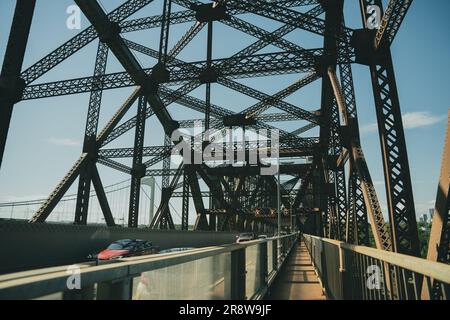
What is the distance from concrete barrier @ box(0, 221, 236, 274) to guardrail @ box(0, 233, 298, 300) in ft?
28.3

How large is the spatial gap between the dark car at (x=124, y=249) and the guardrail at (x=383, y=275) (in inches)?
391

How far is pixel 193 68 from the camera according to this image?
15.4 m

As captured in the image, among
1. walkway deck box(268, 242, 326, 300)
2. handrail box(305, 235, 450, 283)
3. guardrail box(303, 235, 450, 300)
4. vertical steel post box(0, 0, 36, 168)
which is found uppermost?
vertical steel post box(0, 0, 36, 168)

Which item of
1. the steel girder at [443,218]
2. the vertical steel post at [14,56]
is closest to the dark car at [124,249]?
the vertical steel post at [14,56]

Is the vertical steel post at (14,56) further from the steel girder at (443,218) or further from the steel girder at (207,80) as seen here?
the steel girder at (443,218)

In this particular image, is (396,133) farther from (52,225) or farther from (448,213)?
(52,225)

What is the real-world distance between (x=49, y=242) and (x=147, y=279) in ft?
37.5

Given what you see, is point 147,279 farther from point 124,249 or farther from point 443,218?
point 124,249

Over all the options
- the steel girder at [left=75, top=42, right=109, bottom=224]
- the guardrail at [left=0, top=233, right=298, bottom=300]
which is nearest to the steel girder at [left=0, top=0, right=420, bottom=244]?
the steel girder at [left=75, top=42, right=109, bottom=224]

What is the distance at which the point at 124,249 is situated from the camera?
13.8m

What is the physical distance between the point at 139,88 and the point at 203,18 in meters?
5.60

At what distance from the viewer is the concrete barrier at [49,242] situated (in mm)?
10047

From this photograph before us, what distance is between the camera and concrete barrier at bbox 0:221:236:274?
33.0 ft

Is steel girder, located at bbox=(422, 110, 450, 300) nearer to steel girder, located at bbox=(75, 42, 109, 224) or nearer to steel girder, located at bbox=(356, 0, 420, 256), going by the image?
steel girder, located at bbox=(356, 0, 420, 256)
